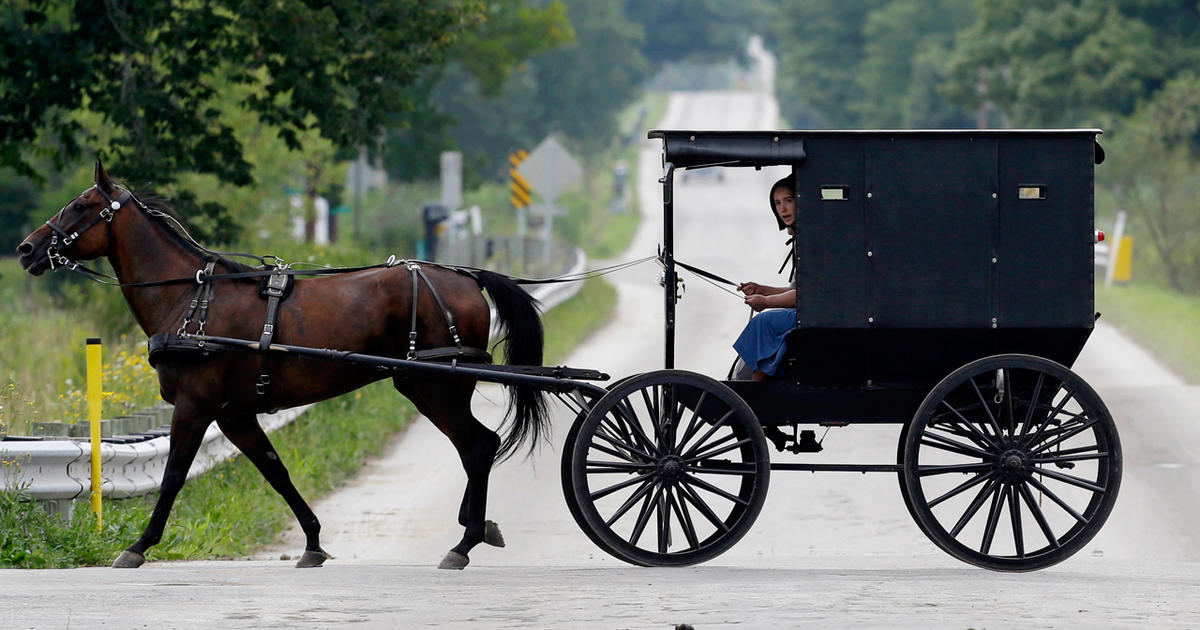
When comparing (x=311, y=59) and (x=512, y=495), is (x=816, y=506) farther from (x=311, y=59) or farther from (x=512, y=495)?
(x=311, y=59)

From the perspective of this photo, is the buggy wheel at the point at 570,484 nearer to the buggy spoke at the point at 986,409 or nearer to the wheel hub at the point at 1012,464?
the buggy spoke at the point at 986,409

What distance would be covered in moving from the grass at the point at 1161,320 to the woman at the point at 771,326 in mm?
13723

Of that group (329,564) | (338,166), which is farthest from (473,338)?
(338,166)

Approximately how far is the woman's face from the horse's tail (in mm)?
1568

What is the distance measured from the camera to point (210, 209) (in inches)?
762

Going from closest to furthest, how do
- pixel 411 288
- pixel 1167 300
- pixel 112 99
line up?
1. pixel 411 288
2. pixel 112 99
3. pixel 1167 300

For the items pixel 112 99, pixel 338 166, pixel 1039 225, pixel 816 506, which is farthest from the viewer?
pixel 338 166

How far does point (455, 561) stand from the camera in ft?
30.8

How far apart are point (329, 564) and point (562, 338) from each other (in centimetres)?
1467

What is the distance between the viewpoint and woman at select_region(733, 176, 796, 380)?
8984 millimetres

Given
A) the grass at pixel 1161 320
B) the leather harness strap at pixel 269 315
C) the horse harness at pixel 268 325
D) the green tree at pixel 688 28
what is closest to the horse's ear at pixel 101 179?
the horse harness at pixel 268 325

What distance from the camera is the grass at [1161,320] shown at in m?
23.4

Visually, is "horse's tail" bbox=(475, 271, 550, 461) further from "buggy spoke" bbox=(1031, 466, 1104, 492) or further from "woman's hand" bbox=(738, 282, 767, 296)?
"buggy spoke" bbox=(1031, 466, 1104, 492)

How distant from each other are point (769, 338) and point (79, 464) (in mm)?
4103
